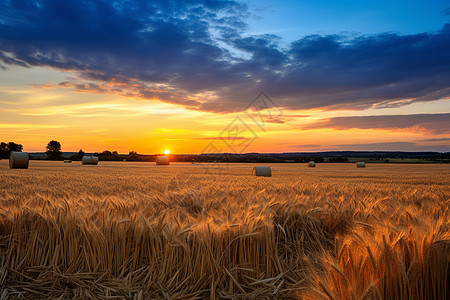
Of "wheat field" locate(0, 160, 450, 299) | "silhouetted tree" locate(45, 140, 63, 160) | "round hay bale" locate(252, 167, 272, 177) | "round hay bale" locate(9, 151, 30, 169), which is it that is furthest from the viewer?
"silhouetted tree" locate(45, 140, 63, 160)

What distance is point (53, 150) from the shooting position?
6312 centimetres

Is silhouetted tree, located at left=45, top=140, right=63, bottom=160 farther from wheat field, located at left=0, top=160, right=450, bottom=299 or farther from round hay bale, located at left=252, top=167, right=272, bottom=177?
wheat field, located at left=0, top=160, right=450, bottom=299

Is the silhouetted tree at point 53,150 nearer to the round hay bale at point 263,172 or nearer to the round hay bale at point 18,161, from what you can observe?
the round hay bale at point 18,161

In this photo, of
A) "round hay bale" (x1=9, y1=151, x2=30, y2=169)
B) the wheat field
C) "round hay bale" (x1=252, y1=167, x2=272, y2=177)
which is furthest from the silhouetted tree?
the wheat field

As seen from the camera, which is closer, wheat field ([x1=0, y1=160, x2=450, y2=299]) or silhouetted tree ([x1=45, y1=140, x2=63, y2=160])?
wheat field ([x1=0, y1=160, x2=450, y2=299])

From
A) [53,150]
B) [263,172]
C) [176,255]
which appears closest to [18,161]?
[263,172]

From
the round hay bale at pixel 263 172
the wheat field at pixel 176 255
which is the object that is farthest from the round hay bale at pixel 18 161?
the wheat field at pixel 176 255

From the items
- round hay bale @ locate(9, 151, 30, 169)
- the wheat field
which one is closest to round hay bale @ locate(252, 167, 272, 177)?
the wheat field

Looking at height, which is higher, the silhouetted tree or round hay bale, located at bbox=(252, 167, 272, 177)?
the silhouetted tree

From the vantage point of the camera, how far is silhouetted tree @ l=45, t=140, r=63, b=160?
5972cm

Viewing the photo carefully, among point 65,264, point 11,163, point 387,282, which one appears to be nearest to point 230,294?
point 387,282

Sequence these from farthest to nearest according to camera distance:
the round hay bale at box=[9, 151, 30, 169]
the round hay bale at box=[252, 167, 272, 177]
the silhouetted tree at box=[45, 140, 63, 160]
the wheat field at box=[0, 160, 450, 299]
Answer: the silhouetted tree at box=[45, 140, 63, 160], the round hay bale at box=[9, 151, 30, 169], the round hay bale at box=[252, 167, 272, 177], the wheat field at box=[0, 160, 450, 299]

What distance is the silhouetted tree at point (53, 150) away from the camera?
5972 cm

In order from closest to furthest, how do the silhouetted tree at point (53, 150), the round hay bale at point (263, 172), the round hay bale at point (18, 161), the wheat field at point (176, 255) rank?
1. the wheat field at point (176, 255)
2. the round hay bale at point (263, 172)
3. the round hay bale at point (18, 161)
4. the silhouetted tree at point (53, 150)
